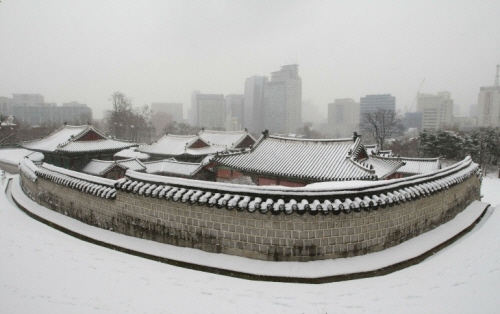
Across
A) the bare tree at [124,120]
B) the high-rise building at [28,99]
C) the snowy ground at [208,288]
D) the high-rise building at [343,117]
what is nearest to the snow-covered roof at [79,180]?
the snowy ground at [208,288]

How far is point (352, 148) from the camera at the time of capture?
44.7 feet

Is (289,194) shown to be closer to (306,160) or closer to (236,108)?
(306,160)

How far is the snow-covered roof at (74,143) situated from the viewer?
2204 cm

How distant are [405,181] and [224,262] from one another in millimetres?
4604

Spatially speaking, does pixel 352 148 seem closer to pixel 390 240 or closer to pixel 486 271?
pixel 390 240

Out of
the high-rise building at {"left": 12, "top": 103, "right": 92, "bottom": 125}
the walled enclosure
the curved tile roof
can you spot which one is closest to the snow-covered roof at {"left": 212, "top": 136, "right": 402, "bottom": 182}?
the curved tile roof

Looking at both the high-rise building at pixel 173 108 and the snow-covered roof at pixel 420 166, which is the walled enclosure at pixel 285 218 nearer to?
the snow-covered roof at pixel 420 166

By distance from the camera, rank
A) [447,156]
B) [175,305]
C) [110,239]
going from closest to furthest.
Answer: [175,305] → [110,239] → [447,156]

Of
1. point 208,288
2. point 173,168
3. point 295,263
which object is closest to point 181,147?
point 173,168

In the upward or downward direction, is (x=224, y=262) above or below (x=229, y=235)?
below

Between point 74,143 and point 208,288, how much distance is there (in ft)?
67.5

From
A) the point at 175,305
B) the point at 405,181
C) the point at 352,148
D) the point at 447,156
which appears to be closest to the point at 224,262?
the point at 175,305

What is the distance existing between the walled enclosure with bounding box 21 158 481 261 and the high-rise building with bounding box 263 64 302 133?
86.0 m

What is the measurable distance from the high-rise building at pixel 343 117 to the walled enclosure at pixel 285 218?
99.2m
